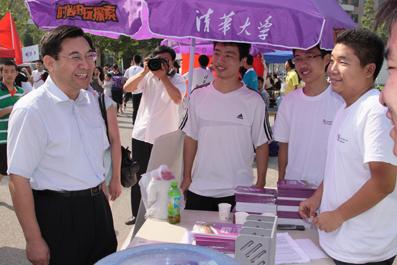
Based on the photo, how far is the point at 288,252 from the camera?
210 cm

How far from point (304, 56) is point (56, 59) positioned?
1.62 m

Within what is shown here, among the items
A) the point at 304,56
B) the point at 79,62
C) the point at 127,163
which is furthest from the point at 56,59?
the point at 304,56

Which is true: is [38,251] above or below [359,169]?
below

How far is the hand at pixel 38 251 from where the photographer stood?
1987mm

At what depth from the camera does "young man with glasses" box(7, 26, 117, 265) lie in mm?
1972

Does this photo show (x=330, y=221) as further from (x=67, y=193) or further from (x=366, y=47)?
(x=67, y=193)

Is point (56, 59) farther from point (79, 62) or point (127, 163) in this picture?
point (127, 163)

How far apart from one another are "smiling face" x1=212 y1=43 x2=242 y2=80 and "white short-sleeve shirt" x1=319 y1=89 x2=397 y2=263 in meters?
1.04

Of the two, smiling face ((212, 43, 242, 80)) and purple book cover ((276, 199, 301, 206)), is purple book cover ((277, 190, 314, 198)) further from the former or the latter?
smiling face ((212, 43, 242, 80))

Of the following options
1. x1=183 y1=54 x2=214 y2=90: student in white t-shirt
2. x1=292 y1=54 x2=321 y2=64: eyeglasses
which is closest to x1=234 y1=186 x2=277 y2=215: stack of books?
x1=292 y1=54 x2=321 y2=64: eyeglasses

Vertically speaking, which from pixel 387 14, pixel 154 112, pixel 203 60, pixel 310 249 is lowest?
pixel 310 249

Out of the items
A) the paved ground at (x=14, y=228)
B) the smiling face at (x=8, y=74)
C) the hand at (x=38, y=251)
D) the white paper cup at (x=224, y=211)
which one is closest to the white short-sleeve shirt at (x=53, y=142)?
the hand at (x=38, y=251)

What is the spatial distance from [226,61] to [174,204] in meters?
1.06

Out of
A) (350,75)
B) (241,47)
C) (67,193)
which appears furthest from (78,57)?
(350,75)
